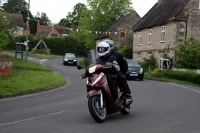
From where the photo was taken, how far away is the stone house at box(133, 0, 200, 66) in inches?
1391

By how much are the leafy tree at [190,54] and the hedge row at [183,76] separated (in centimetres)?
198

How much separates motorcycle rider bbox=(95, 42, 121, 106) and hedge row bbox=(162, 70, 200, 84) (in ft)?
62.5

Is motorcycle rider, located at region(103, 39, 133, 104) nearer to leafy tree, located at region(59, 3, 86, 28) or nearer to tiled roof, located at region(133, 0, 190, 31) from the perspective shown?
tiled roof, located at region(133, 0, 190, 31)

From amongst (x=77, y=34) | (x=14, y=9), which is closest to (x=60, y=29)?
(x=14, y=9)

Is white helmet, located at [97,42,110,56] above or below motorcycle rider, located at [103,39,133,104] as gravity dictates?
above

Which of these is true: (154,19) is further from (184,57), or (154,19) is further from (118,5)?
(118,5)

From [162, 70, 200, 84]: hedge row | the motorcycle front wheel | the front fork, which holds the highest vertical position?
the front fork

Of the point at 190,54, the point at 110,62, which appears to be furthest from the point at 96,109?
the point at 190,54

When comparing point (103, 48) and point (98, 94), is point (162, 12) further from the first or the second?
point (98, 94)

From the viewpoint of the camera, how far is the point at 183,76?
2842cm

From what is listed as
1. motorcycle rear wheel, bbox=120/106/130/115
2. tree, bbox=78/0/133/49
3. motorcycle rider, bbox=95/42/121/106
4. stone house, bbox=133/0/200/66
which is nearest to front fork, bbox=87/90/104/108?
motorcycle rider, bbox=95/42/121/106

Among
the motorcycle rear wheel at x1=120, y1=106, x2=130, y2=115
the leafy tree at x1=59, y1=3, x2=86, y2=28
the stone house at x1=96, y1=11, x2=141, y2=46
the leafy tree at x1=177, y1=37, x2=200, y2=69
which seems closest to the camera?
the motorcycle rear wheel at x1=120, y1=106, x2=130, y2=115

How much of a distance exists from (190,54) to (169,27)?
22.2 feet

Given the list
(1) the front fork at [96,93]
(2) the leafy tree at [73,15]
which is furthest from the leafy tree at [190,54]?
(2) the leafy tree at [73,15]
